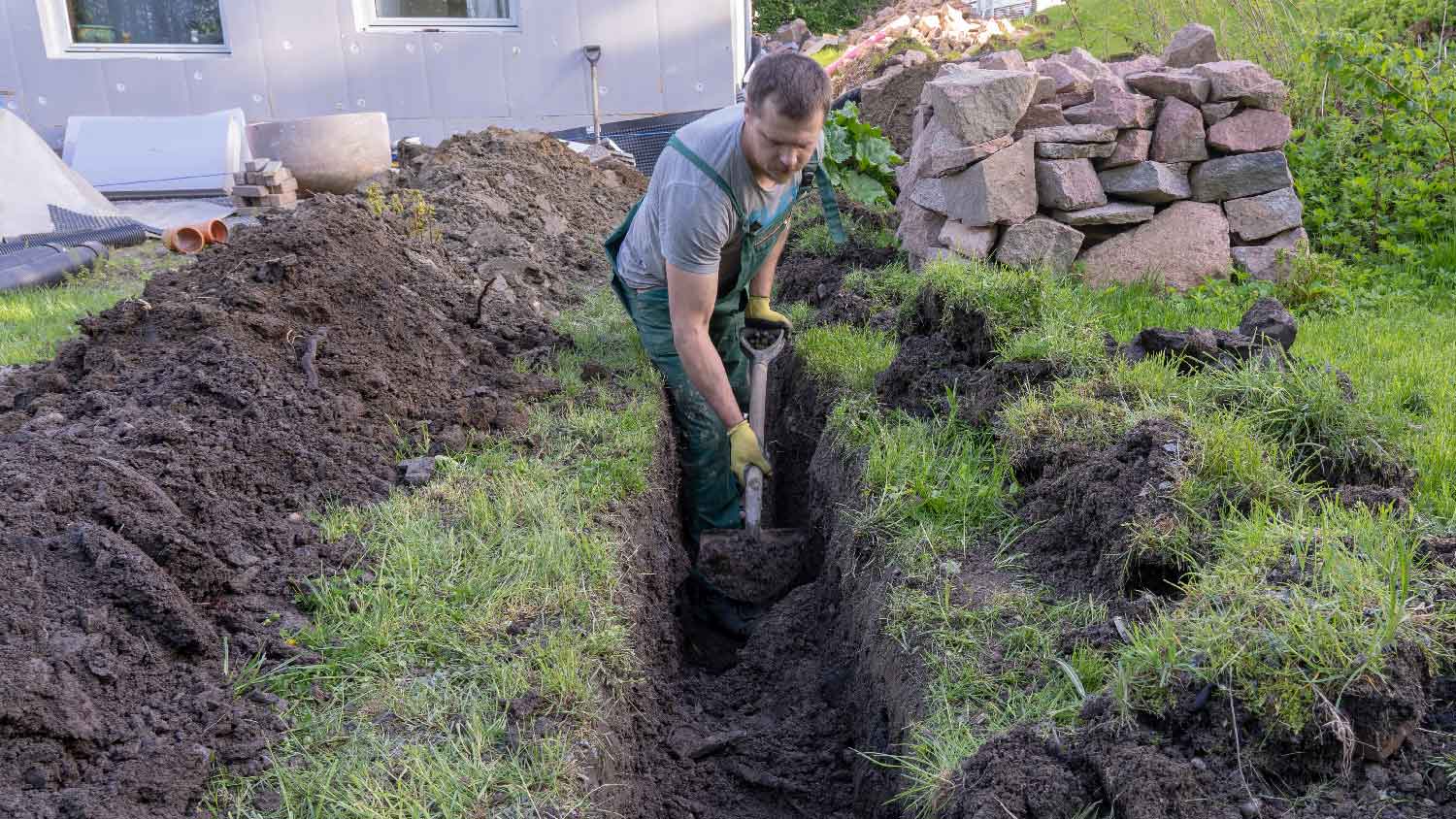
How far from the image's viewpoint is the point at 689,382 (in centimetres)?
450

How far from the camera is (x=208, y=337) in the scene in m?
3.77

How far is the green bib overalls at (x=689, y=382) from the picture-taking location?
4.48 meters

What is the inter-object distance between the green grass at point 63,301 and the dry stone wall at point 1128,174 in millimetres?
4547

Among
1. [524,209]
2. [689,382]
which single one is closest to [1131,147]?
[689,382]

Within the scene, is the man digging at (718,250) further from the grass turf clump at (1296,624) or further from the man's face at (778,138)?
the grass turf clump at (1296,624)

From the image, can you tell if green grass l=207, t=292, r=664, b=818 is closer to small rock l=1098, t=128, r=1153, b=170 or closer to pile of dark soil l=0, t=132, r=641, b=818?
pile of dark soil l=0, t=132, r=641, b=818

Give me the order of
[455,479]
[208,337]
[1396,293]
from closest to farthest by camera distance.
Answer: [455,479] < [208,337] < [1396,293]

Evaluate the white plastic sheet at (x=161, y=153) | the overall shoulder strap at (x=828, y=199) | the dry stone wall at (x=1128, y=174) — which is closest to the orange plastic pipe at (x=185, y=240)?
the white plastic sheet at (x=161, y=153)

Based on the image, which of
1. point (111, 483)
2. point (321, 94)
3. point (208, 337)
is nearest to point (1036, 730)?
point (111, 483)

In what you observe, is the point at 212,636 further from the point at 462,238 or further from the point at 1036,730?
the point at 462,238

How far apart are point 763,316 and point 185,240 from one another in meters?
4.81

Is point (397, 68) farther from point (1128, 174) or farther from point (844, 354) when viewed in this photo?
point (1128, 174)

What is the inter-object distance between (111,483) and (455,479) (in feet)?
3.54

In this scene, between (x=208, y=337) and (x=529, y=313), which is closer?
(x=208, y=337)
